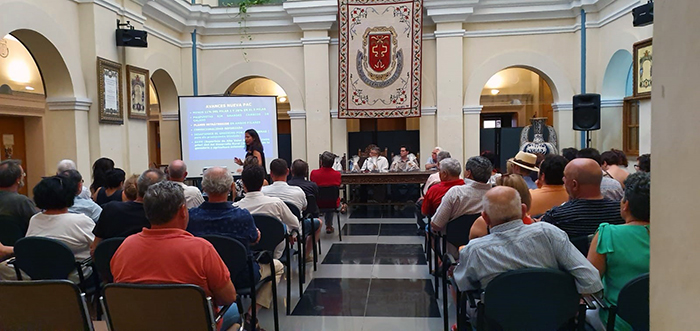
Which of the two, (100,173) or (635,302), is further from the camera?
(100,173)

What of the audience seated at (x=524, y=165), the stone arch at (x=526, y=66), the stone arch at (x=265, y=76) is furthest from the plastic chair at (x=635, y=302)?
the stone arch at (x=265, y=76)

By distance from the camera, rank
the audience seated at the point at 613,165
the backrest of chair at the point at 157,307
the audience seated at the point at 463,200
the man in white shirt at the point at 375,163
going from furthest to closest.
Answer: the man in white shirt at the point at 375,163, the audience seated at the point at 613,165, the audience seated at the point at 463,200, the backrest of chair at the point at 157,307

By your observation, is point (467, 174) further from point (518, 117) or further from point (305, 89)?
point (518, 117)

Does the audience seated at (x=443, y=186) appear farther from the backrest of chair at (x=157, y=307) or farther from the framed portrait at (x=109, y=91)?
the framed portrait at (x=109, y=91)

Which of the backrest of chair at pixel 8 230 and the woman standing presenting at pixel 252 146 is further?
the woman standing presenting at pixel 252 146

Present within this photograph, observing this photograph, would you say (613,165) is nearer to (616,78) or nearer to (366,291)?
(366,291)

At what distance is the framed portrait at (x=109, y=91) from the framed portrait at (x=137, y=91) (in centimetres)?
21

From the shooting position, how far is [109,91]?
5.99m

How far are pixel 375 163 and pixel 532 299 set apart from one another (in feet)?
20.2

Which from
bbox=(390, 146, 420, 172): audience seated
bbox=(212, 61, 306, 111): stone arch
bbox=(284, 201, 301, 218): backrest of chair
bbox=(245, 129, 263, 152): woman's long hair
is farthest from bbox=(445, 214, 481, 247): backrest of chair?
bbox=(212, 61, 306, 111): stone arch

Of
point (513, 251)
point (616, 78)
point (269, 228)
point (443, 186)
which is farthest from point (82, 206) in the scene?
point (616, 78)

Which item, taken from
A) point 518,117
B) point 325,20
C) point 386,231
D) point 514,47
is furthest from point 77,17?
point 518,117

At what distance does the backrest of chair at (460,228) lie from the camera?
121 inches

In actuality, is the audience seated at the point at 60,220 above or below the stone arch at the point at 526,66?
below
